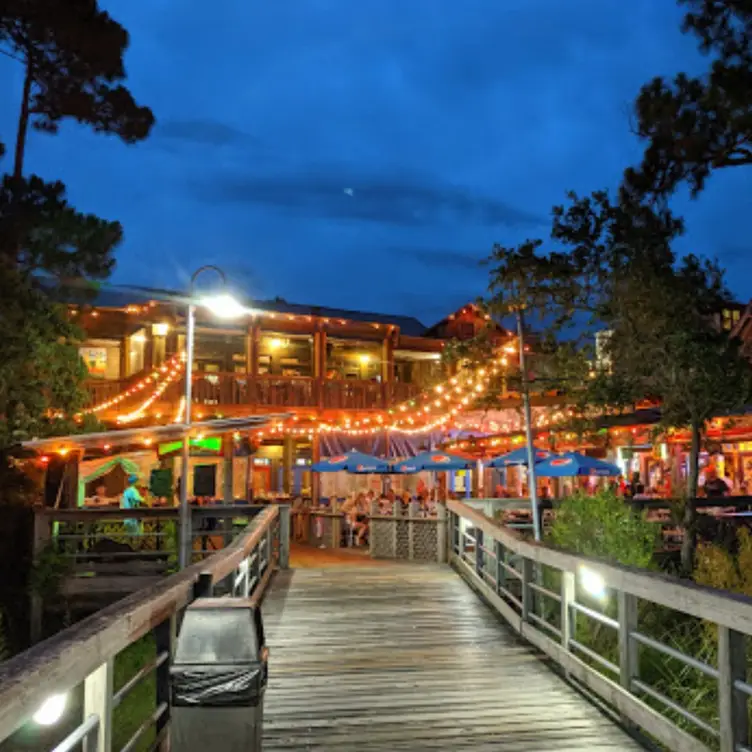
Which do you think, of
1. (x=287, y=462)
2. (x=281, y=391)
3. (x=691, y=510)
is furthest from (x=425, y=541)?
(x=287, y=462)

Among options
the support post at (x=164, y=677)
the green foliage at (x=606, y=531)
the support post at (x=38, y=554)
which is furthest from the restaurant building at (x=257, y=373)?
the support post at (x=164, y=677)

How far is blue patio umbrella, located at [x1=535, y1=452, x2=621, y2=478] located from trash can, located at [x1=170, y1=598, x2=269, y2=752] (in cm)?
1530

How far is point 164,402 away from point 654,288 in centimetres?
1730

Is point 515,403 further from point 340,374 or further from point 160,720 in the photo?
point 160,720

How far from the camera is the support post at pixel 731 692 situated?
3957 millimetres

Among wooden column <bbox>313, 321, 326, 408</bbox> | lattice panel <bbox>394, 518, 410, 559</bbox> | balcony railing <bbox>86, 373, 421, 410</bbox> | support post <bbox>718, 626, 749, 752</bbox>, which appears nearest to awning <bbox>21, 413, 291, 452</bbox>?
lattice panel <bbox>394, 518, 410, 559</bbox>

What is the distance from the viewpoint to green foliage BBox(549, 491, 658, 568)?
28.5 feet

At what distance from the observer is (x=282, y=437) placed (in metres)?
29.1

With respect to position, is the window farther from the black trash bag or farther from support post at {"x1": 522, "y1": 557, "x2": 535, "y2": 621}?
the black trash bag

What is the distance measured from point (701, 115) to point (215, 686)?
11.9 meters

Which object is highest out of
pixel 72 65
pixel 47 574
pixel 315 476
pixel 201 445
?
pixel 72 65

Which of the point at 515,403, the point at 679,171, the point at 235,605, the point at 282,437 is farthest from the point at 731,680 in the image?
the point at 282,437

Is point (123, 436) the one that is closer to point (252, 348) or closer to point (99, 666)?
point (99, 666)

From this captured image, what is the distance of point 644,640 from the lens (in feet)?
16.8
